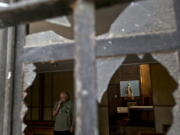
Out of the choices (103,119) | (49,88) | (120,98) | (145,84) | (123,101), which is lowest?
(103,119)

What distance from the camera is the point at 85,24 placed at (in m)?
0.64

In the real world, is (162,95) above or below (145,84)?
below

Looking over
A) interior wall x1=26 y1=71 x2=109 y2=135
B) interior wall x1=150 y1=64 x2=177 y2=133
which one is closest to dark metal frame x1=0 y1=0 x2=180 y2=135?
interior wall x1=150 y1=64 x2=177 y2=133

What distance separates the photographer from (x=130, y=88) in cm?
678

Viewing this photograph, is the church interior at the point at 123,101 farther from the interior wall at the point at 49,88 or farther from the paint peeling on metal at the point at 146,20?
the paint peeling on metal at the point at 146,20

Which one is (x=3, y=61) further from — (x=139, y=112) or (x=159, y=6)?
(x=139, y=112)

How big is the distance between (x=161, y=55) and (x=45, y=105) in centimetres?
494

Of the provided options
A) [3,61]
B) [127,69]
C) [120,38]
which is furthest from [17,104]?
[127,69]

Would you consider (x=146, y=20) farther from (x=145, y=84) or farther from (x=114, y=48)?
(x=145, y=84)

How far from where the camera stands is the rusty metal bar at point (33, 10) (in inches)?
26.4

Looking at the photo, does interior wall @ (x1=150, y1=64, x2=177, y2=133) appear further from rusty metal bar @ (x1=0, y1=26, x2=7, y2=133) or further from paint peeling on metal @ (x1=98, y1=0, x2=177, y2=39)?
rusty metal bar @ (x1=0, y1=26, x2=7, y2=133)

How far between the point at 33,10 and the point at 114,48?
67 cm

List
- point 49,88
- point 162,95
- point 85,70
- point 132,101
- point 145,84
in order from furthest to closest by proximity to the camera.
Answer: point 132,101, point 145,84, point 49,88, point 162,95, point 85,70

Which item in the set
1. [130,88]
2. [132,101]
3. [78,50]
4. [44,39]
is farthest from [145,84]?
[78,50]
